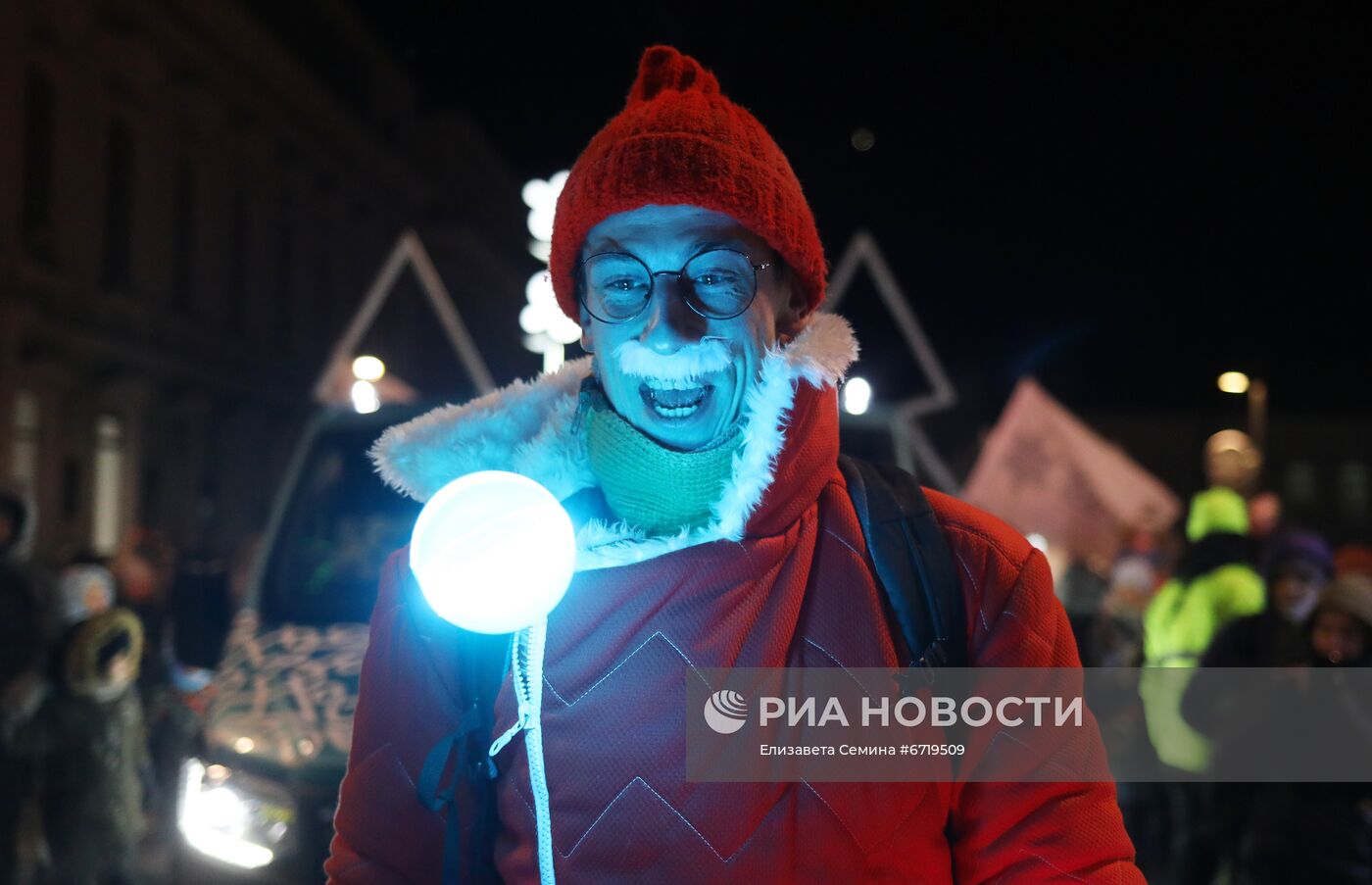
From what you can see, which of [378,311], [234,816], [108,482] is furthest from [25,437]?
[234,816]

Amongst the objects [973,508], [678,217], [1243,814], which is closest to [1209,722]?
[1243,814]

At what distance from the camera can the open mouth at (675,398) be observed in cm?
192

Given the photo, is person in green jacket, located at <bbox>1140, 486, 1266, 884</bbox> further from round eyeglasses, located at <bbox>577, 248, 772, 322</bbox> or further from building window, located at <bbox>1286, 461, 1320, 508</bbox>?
building window, located at <bbox>1286, 461, 1320, 508</bbox>

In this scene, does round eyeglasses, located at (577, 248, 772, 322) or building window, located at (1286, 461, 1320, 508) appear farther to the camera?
building window, located at (1286, 461, 1320, 508)

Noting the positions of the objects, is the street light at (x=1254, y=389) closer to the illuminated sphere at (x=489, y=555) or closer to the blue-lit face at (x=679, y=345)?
the blue-lit face at (x=679, y=345)

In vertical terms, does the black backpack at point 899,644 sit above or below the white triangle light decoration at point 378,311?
below

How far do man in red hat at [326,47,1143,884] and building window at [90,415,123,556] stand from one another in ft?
67.4

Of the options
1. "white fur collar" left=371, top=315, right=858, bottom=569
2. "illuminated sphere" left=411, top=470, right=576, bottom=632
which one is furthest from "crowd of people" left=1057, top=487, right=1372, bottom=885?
"illuminated sphere" left=411, top=470, right=576, bottom=632

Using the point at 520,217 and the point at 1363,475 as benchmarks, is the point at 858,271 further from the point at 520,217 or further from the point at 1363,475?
the point at 1363,475

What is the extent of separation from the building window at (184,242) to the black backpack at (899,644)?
78.4 feet

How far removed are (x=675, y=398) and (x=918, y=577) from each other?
449mm

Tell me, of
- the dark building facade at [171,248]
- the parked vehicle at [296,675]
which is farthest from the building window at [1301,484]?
the parked vehicle at [296,675]

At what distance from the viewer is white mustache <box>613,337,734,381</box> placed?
74.6 inches

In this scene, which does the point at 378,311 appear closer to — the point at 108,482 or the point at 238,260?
the point at 108,482
